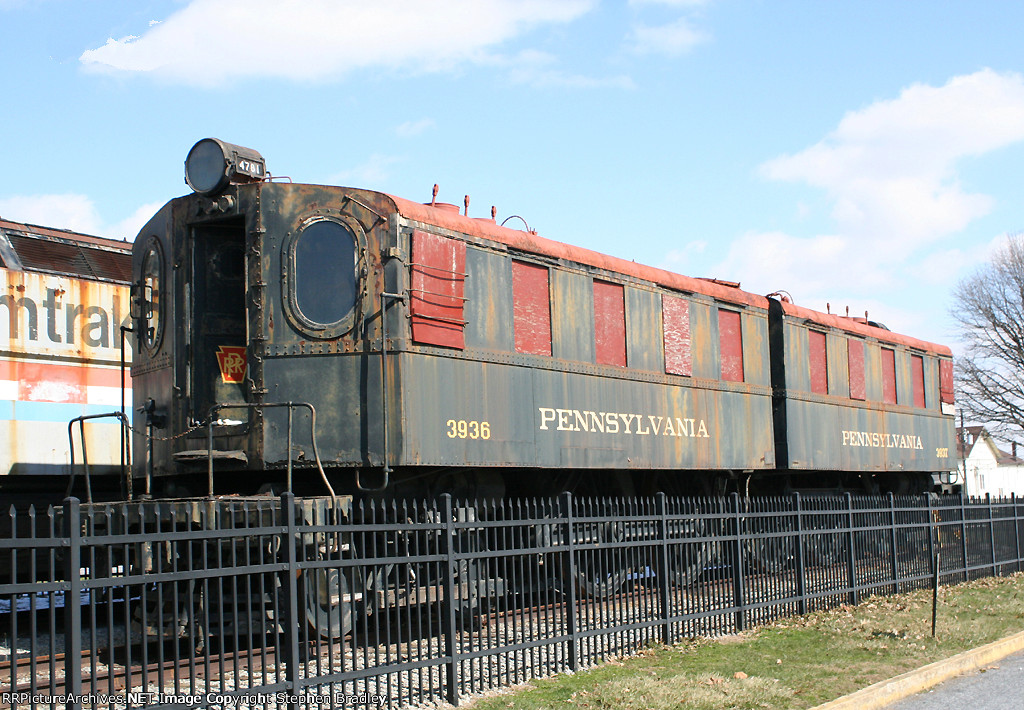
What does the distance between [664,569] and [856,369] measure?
9142 millimetres

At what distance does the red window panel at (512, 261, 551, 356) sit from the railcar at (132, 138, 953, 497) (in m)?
0.02

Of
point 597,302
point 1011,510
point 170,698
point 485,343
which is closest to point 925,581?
point 1011,510

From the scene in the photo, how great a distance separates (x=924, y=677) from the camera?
327 inches

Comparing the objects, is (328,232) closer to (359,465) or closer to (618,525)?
(359,465)

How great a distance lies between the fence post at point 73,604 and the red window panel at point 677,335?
8564mm

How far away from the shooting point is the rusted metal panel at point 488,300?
992 centimetres

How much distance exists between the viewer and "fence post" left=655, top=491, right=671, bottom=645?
9.27m

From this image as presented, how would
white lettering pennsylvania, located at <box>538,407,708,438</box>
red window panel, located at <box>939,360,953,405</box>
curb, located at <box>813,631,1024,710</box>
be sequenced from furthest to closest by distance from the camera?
red window panel, located at <box>939,360,953,405</box>, white lettering pennsylvania, located at <box>538,407,708,438</box>, curb, located at <box>813,631,1024,710</box>

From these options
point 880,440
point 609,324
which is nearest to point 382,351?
point 609,324

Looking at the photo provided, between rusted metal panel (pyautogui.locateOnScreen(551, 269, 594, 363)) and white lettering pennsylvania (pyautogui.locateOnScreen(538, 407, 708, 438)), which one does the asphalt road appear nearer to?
white lettering pennsylvania (pyautogui.locateOnScreen(538, 407, 708, 438))

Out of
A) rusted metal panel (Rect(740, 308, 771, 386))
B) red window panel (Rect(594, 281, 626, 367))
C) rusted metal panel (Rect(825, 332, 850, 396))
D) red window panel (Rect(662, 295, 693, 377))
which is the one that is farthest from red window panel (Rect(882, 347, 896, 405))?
red window panel (Rect(594, 281, 626, 367))

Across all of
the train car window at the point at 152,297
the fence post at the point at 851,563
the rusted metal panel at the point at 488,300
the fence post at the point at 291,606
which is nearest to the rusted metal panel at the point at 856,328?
the fence post at the point at 851,563

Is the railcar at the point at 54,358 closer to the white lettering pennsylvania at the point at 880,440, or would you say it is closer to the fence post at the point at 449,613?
the fence post at the point at 449,613

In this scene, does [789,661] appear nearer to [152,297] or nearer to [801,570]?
[801,570]
